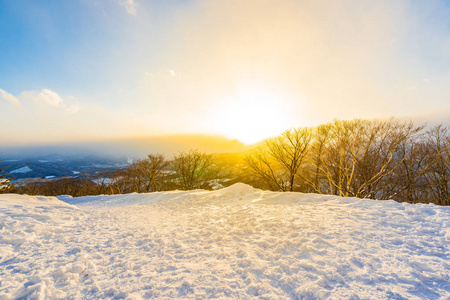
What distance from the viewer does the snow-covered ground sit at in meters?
2.50

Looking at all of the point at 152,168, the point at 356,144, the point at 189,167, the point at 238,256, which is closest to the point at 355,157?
the point at 356,144

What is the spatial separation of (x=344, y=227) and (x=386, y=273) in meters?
1.87

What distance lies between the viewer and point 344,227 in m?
4.47

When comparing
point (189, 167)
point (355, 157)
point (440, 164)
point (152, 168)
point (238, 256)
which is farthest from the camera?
point (189, 167)

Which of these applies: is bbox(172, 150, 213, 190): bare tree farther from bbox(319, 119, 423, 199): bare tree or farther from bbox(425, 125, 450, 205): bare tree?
bbox(425, 125, 450, 205): bare tree

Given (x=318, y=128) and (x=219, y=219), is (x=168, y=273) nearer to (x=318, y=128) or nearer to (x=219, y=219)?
(x=219, y=219)

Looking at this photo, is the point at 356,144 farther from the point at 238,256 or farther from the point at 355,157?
the point at 238,256

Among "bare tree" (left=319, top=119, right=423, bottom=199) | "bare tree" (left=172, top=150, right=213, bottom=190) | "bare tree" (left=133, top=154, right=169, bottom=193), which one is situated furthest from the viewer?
"bare tree" (left=172, top=150, right=213, bottom=190)

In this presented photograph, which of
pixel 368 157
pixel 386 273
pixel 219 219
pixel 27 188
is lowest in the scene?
pixel 27 188

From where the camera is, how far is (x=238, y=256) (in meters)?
3.49

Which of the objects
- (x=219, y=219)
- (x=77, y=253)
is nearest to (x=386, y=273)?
(x=219, y=219)

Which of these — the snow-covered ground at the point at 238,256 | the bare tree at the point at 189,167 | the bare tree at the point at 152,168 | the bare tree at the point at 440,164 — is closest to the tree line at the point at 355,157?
the bare tree at the point at 440,164

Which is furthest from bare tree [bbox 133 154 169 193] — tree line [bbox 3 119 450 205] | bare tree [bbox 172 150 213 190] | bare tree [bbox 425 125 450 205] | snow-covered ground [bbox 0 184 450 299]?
bare tree [bbox 425 125 450 205]

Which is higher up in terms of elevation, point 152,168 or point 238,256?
point 238,256
